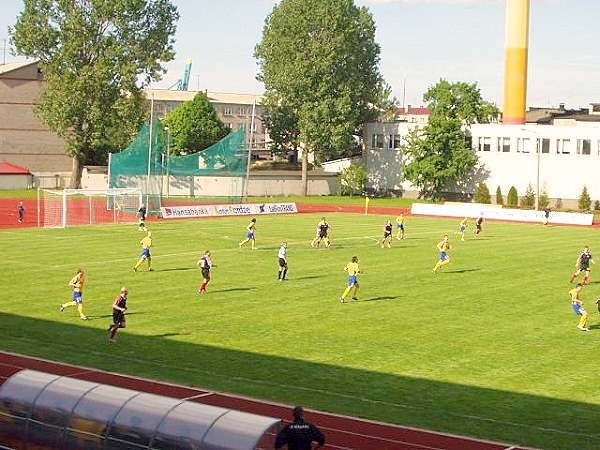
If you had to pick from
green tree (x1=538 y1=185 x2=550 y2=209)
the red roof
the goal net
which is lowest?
the goal net

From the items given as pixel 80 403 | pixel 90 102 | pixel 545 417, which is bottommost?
pixel 545 417

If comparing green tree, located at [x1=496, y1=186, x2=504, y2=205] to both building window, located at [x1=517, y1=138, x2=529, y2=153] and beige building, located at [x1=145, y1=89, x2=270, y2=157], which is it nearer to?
building window, located at [x1=517, y1=138, x2=529, y2=153]

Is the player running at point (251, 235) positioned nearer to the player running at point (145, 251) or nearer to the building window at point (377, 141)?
the player running at point (145, 251)

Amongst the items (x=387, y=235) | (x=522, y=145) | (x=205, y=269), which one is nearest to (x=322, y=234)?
(x=387, y=235)

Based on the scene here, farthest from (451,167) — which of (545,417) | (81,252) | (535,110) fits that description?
(545,417)

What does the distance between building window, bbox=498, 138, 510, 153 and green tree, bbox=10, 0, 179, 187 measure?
36.6 metres

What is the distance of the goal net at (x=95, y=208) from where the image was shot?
6906cm

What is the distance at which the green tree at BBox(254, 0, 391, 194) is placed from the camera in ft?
354

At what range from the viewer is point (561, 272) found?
4700cm

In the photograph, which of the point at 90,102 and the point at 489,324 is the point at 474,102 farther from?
the point at 489,324

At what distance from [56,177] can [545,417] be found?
94.4m

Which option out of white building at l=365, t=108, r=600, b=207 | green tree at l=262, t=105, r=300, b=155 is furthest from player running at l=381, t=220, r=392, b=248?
green tree at l=262, t=105, r=300, b=155

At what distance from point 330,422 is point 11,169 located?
92.0 metres

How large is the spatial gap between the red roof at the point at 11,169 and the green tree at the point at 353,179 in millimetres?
35056
